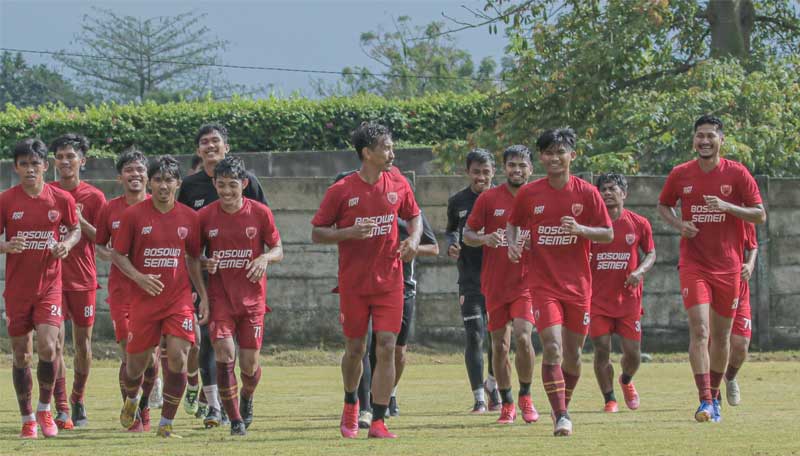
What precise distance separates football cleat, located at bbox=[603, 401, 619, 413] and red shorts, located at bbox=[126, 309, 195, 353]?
13.1 ft

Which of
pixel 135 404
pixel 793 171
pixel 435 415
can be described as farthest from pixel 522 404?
pixel 793 171

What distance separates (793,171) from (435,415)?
1152cm

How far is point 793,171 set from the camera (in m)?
20.9

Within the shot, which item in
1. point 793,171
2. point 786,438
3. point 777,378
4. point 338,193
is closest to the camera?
point 786,438

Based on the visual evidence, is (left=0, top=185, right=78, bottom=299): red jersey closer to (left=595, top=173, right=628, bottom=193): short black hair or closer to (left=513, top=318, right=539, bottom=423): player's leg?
(left=513, top=318, right=539, bottom=423): player's leg

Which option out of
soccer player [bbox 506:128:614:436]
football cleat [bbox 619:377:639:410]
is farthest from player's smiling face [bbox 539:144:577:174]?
football cleat [bbox 619:377:639:410]

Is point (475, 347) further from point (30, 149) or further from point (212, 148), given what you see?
point (30, 149)

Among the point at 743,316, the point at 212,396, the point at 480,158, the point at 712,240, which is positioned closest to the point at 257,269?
the point at 212,396

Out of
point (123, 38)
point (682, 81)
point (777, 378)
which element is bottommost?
point (777, 378)

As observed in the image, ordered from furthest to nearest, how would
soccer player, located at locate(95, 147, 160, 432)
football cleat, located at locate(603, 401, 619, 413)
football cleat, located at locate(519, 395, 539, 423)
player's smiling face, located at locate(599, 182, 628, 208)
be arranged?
player's smiling face, located at locate(599, 182, 628, 208) → football cleat, located at locate(603, 401, 619, 413) → football cleat, located at locate(519, 395, 539, 423) → soccer player, located at locate(95, 147, 160, 432)

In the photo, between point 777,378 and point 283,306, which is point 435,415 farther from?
point 283,306

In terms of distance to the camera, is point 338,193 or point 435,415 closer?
point 338,193

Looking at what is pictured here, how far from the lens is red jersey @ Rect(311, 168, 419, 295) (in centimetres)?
927

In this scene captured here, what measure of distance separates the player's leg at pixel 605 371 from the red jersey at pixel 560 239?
2.41m
